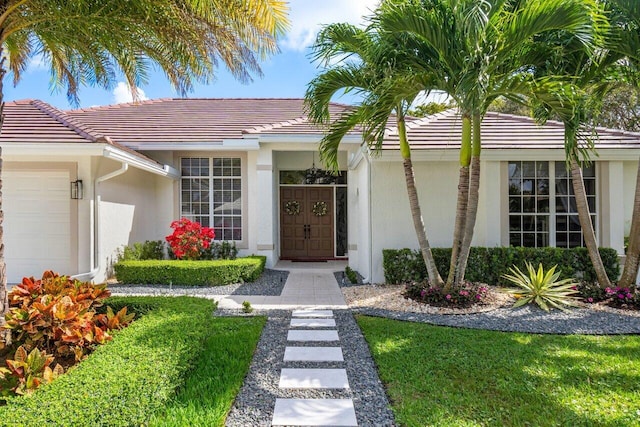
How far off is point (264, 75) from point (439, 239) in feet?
19.6

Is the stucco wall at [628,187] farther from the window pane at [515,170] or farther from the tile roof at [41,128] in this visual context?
the tile roof at [41,128]

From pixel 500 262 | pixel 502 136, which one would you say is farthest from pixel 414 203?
pixel 502 136

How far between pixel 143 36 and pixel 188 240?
615 centimetres

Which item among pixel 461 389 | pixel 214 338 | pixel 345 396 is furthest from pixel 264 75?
pixel 461 389

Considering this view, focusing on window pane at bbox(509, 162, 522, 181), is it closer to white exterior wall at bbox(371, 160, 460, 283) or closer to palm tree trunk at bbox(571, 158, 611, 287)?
white exterior wall at bbox(371, 160, 460, 283)

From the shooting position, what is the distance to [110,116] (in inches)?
549

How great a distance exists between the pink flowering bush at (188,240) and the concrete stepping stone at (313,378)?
6910 mm

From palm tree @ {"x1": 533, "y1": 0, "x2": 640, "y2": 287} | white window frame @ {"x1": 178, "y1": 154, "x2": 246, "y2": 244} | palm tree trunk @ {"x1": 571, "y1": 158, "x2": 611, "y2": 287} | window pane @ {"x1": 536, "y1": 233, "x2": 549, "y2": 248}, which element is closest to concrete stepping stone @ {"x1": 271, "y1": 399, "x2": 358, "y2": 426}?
palm tree @ {"x1": 533, "y1": 0, "x2": 640, "y2": 287}

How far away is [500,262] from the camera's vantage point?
841cm

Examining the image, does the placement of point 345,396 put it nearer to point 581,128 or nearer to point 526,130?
point 581,128

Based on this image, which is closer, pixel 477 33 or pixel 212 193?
pixel 477 33

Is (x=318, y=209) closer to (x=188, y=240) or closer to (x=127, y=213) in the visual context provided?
(x=188, y=240)

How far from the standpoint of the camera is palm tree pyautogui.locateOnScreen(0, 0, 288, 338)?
4.52 m

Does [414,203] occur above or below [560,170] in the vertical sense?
below
